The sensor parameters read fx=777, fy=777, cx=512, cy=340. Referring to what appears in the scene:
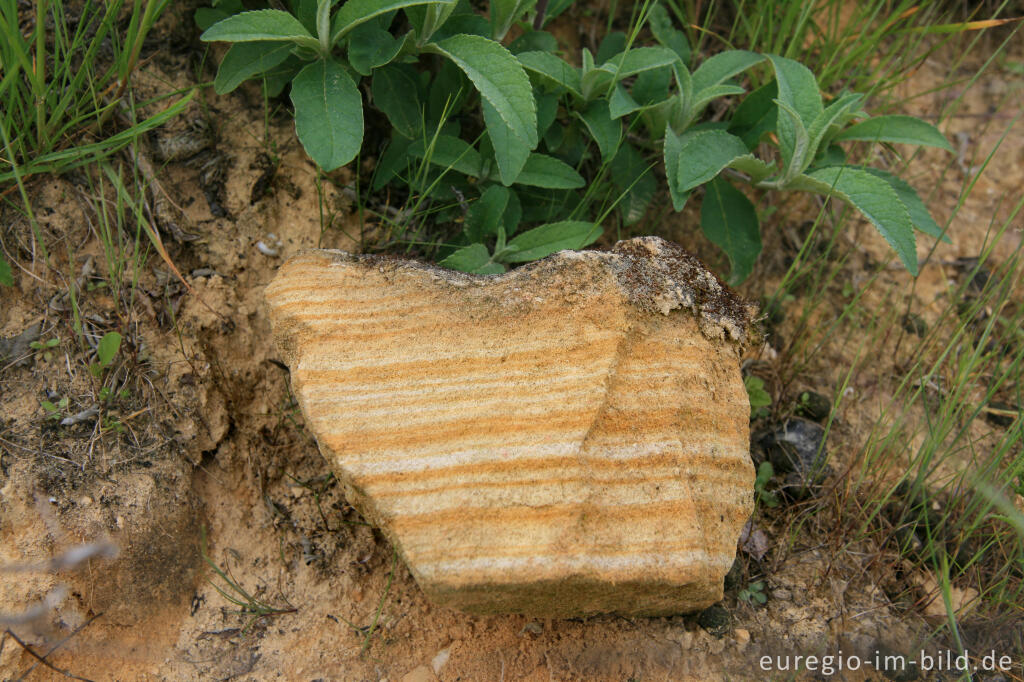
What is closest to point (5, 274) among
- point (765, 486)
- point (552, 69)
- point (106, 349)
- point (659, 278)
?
point (106, 349)

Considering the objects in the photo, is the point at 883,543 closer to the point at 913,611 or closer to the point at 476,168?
the point at 913,611

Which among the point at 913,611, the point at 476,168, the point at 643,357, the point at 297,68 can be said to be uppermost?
the point at 297,68

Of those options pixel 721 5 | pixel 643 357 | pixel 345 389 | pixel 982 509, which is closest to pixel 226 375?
pixel 345 389

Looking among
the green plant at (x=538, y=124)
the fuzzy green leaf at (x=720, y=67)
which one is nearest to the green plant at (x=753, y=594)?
the green plant at (x=538, y=124)

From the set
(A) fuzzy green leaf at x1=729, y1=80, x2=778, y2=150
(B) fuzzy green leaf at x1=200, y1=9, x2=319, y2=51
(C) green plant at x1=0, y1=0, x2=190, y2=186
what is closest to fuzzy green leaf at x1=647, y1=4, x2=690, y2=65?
(A) fuzzy green leaf at x1=729, y1=80, x2=778, y2=150

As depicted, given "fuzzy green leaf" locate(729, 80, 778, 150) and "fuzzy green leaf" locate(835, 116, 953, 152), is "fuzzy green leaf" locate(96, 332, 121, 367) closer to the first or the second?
"fuzzy green leaf" locate(729, 80, 778, 150)

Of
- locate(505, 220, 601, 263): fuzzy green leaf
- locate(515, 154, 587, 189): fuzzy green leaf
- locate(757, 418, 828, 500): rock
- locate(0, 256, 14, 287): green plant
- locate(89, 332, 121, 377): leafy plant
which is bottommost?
locate(757, 418, 828, 500): rock

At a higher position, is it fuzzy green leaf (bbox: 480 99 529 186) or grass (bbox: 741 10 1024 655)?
fuzzy green leaf (bbox: 480 99 529 186)
